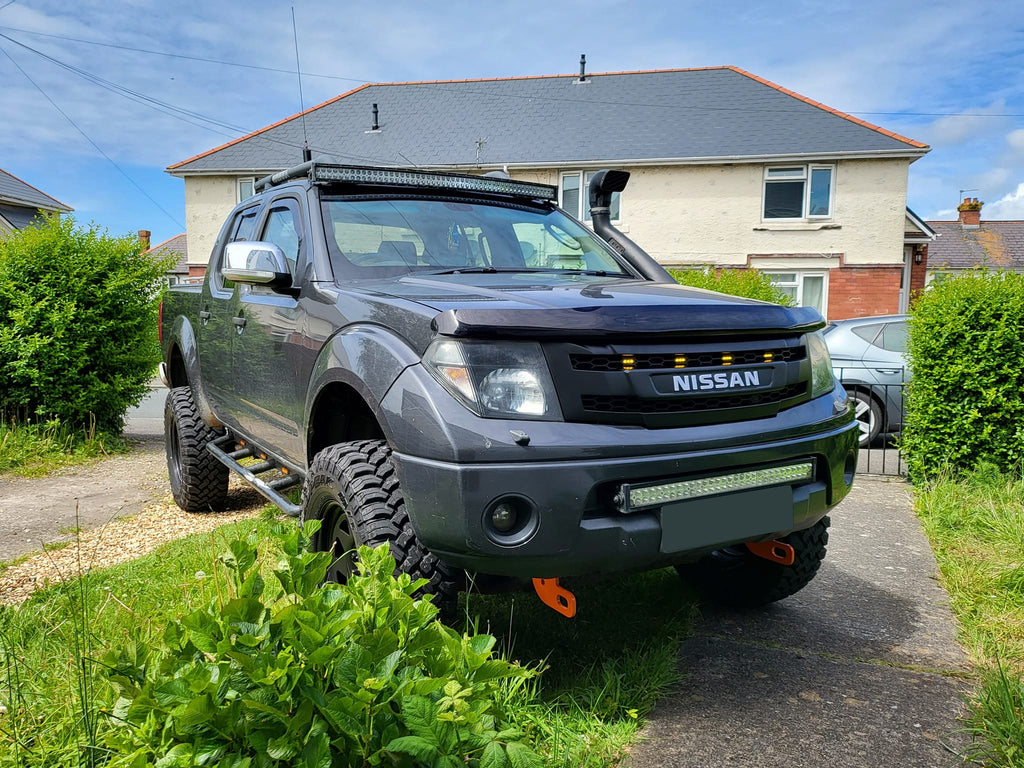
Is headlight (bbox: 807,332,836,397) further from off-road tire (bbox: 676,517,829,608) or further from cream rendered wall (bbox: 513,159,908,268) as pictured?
cream rendered wall (bbox: 513,159,908,268)

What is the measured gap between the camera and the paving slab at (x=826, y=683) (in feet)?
7.45

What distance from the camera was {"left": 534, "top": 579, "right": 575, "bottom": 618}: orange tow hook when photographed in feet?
7.48

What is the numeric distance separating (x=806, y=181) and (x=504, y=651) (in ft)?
65.1

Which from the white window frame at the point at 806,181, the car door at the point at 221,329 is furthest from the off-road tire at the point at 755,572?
the white window frame at the point at 806,181

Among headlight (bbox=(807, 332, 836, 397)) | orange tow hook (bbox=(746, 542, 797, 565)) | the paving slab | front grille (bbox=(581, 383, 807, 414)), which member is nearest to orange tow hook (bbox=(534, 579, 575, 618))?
the paving slab

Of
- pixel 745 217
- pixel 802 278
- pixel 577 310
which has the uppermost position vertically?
pixel 745 217

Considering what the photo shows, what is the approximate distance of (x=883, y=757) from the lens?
2238mm

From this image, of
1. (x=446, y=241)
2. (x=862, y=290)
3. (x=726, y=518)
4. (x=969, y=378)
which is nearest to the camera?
(x=726, y=518)

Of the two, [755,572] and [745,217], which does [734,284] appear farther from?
[745,217]

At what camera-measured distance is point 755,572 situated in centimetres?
331

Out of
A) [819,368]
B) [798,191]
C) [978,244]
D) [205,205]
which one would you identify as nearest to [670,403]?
[819,368]

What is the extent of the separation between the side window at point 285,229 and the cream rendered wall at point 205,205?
21727 mm

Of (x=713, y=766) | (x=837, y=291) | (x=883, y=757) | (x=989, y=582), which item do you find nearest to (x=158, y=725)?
(x=713, y=766)

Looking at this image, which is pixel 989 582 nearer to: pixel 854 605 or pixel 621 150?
pixel 854 605
